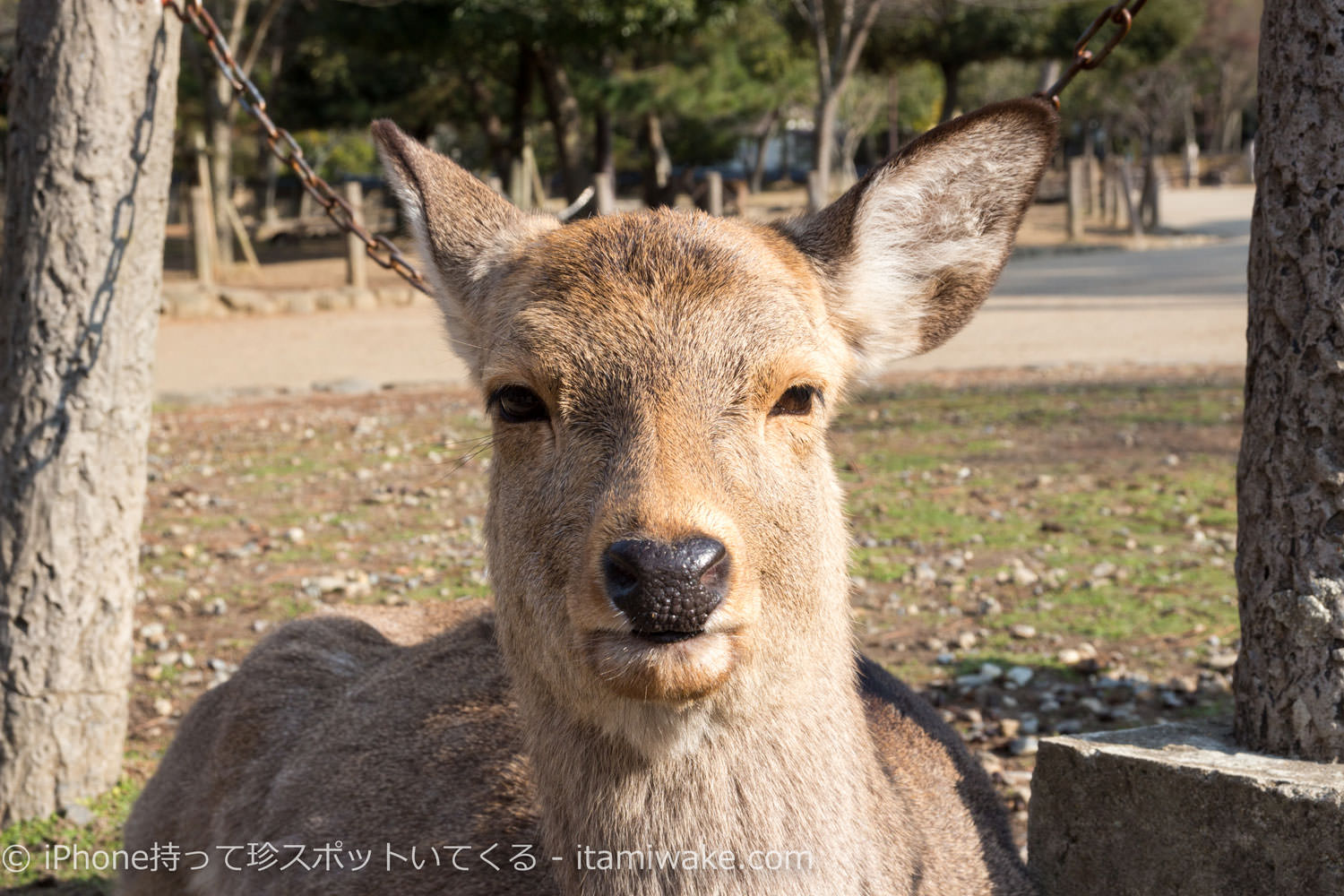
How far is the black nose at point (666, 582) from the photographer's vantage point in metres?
2.40

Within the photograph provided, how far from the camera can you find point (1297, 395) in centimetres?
330

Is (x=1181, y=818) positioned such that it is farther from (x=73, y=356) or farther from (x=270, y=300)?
(x=270, y=300)

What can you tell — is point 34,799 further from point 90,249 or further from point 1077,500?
point 1077,500

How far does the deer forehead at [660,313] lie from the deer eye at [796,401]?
4cm

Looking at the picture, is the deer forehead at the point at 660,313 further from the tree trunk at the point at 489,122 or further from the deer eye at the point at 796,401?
the tree trunk at the point at 489,122

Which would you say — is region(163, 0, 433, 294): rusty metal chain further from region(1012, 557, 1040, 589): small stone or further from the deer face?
region(1012, 557, 1040, 589): small stone

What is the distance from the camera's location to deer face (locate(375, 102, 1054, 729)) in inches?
99.7

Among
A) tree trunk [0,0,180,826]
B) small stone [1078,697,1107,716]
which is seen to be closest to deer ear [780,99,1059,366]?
small stone [1078,697,1107,716]

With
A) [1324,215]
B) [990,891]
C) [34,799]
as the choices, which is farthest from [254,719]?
[1324,215]

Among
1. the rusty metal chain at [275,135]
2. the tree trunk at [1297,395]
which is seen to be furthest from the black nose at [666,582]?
the rusty metal chain at [275,135]

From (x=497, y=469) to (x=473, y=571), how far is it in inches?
196

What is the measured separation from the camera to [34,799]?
530 centimetres

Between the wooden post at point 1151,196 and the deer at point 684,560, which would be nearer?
the deer at point 684,560

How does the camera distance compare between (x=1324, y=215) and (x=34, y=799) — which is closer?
(x=1324, y=215)
